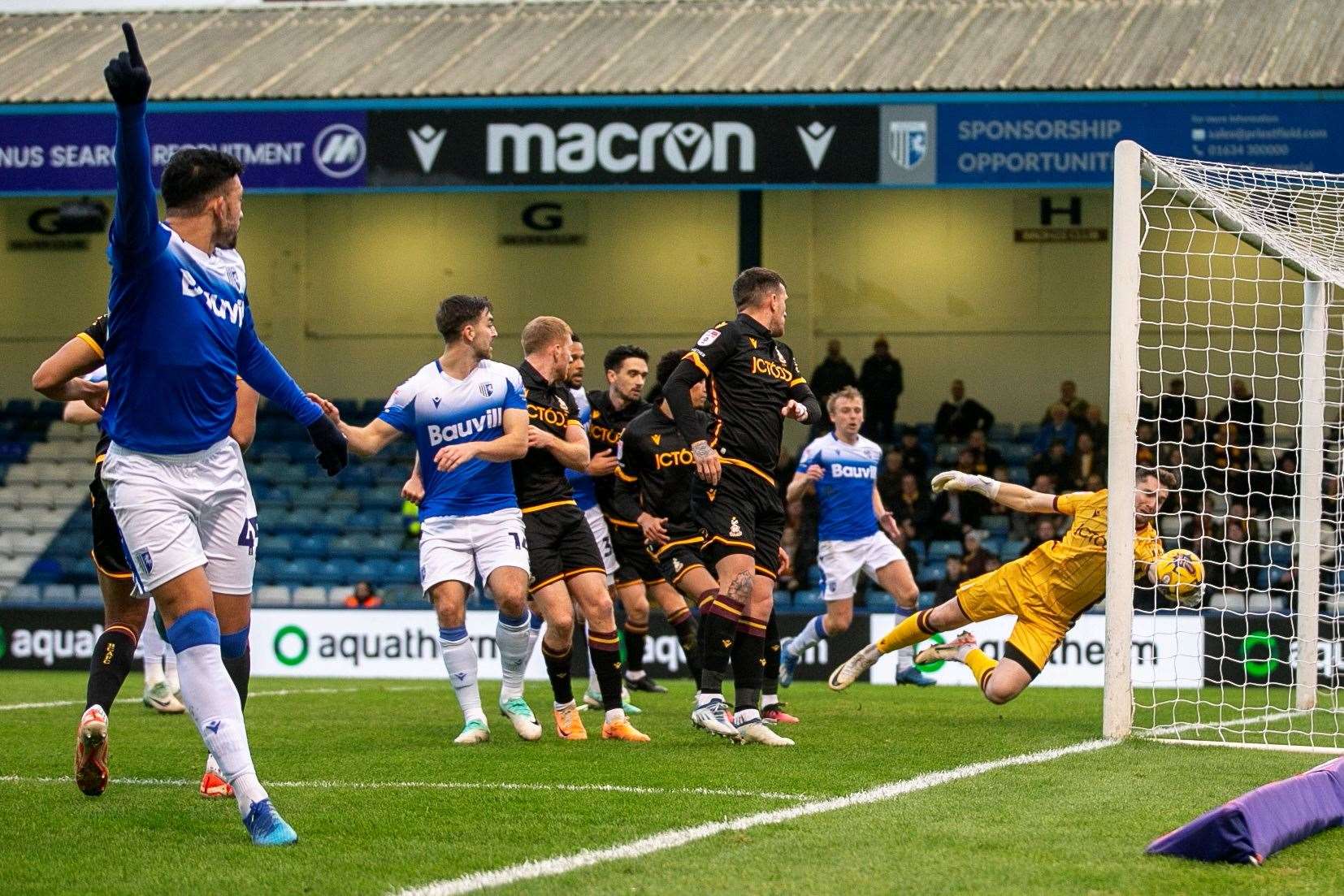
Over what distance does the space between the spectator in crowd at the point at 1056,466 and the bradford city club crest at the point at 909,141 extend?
3.76 metres

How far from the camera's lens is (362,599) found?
18.4 meters

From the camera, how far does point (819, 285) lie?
83.2 feet

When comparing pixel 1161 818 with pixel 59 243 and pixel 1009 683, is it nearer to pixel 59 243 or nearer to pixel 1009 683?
pixel 1009 683

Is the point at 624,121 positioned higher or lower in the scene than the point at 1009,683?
higher

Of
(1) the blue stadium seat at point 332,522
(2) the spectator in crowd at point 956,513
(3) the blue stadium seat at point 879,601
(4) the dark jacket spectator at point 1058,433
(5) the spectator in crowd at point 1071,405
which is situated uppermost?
(5) the spectator in crowd at point 1071,405

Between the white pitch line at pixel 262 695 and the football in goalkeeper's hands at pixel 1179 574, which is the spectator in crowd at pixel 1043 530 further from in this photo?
the football in goalkeeper's hands at pixel 1179 574

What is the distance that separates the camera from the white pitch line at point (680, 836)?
4.70 m

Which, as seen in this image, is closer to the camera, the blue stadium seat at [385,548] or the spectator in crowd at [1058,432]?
the spectator in crowd at [1058,432]

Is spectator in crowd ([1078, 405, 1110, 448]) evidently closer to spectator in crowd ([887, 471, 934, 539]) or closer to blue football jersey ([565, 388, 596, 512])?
spectator in crowd ([887, 471, 934, 539])

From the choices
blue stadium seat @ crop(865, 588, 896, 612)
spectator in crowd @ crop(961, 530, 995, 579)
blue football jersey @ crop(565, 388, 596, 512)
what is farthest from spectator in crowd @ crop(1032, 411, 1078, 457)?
blue football jersey @ crop(565, 388, 596, 512)

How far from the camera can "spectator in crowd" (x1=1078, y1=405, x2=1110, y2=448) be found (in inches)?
808

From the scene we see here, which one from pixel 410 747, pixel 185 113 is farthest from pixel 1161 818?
pixel 185 113

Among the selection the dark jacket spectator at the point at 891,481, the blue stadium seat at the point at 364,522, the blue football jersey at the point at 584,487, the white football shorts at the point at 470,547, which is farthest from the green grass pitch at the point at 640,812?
the blue stadium seat at the point at 364,522

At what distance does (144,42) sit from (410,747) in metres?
16.7
